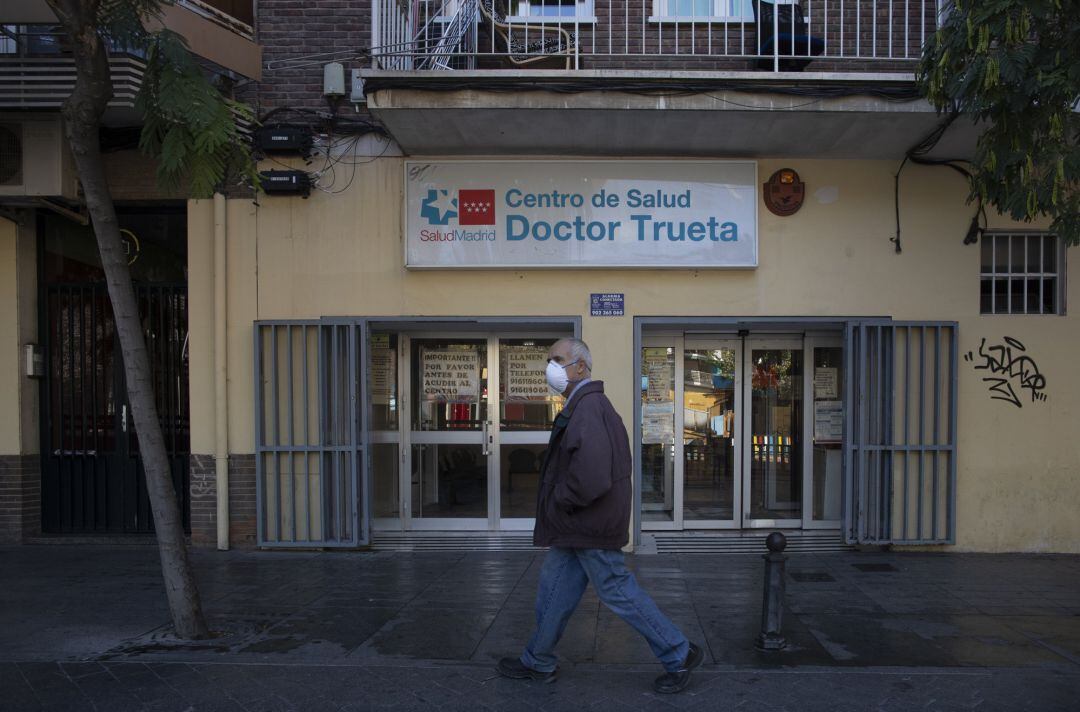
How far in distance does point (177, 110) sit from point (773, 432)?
6.55 metres

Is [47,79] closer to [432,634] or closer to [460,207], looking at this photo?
[460,207]

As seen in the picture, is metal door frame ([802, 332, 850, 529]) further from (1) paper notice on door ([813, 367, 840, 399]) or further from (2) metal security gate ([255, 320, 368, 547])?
(2) metal security gate ([255, 320, 368, 547])

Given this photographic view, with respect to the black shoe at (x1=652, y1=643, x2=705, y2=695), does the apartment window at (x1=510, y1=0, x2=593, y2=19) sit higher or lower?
higher

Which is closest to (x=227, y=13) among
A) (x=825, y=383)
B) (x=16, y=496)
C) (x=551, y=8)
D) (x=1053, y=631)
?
(x=551, y=8)

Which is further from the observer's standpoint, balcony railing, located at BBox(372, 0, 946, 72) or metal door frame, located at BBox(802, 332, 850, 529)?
metal door frame, located at BBox(802, 332, 850, 529)

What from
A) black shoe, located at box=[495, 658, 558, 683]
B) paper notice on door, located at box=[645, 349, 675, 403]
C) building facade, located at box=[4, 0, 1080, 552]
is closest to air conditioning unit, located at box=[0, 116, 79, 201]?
building facade, located at box=[4, 0, 1080, 552]

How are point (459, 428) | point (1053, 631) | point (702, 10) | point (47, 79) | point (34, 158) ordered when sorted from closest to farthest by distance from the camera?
point (1053, 631), point (47, 79), point (34, 158), point (702, 10), point (459, 428)

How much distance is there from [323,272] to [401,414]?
1692 millimetres

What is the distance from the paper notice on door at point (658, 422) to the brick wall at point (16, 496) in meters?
6.32

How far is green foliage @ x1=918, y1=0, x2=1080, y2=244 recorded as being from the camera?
547 centimetres

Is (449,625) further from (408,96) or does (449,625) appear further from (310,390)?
(408,96)

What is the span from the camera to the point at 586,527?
186 inches

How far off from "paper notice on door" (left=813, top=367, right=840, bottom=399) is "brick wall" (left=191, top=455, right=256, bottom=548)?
579 cm

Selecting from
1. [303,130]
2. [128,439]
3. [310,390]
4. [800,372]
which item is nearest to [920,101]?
[800,372]
